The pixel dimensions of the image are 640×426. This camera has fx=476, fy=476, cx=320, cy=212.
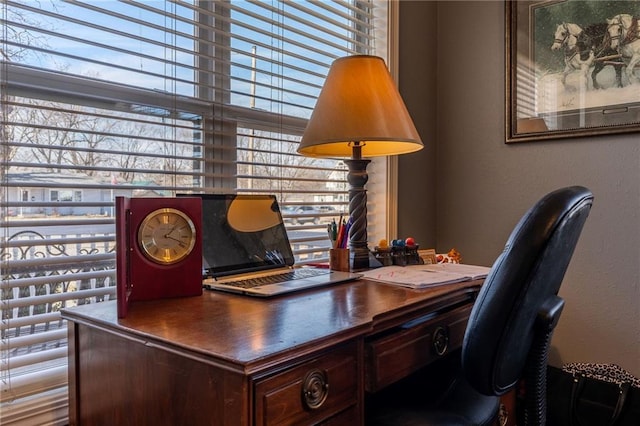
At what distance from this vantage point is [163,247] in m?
1.10

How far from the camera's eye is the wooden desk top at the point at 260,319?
736mm

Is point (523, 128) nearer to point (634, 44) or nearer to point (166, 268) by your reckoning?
point (634, 44)

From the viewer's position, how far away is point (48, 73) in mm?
1149

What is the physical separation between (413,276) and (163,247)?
68cm

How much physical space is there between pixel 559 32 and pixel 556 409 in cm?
149

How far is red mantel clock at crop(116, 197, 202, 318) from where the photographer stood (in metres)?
1.05

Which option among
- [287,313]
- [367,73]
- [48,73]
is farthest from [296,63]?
[287,313]

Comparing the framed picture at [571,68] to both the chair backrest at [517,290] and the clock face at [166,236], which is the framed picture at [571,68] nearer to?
the chair backrest at [517,290]

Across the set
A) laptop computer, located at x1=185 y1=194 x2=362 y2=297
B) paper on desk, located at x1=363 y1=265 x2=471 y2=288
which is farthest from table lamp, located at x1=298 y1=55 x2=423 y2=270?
laptop computer, located at x1=185 y1=194 x2=362 y2=297

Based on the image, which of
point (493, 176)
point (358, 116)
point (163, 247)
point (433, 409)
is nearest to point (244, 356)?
point (163, 247)

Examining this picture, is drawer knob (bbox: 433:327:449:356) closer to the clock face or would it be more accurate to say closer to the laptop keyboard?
the laptop keyboard

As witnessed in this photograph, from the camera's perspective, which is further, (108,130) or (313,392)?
(108,130)

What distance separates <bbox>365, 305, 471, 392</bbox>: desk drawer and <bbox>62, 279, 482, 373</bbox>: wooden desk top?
4 centimetres

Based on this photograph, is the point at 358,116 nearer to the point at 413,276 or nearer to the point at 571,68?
the point at 413,276
